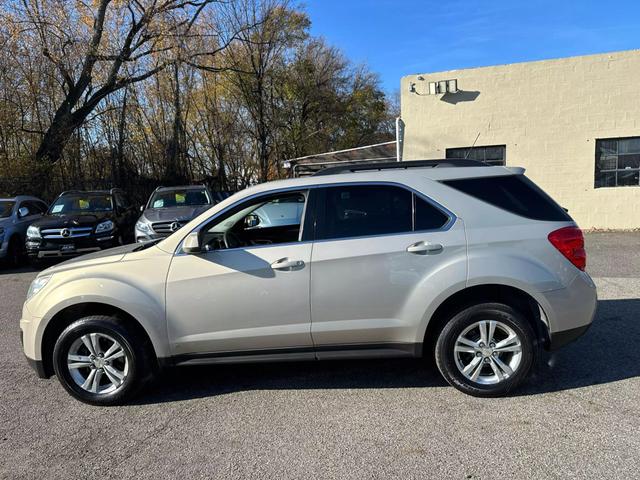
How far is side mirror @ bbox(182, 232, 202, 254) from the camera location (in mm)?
3780

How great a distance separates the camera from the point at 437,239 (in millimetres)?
3781

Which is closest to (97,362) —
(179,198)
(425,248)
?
(425,248)

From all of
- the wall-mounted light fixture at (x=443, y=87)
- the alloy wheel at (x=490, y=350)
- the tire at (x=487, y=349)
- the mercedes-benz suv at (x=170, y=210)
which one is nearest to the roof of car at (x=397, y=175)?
the tire at (x=487, y=349)

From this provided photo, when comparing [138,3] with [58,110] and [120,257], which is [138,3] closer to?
[58,110]

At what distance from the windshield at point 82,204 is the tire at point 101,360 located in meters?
8.61

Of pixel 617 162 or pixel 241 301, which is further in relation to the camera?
pixel 617 162

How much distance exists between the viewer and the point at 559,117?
13.4 metres

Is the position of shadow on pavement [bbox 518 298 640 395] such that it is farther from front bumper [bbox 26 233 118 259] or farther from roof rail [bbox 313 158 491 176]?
front bumper [bbox 26 233 118 259]

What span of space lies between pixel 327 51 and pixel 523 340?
3090 centimetres

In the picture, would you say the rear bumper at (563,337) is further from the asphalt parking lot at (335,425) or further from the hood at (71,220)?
the hood at (71,220)

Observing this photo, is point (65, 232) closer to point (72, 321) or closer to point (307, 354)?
point (72, 321)

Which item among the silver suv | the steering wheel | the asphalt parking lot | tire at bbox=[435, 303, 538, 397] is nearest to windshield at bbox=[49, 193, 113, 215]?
the asphalt parking lot

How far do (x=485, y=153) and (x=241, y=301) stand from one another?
40.5 feet

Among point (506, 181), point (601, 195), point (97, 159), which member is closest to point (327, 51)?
point (97, 159)
